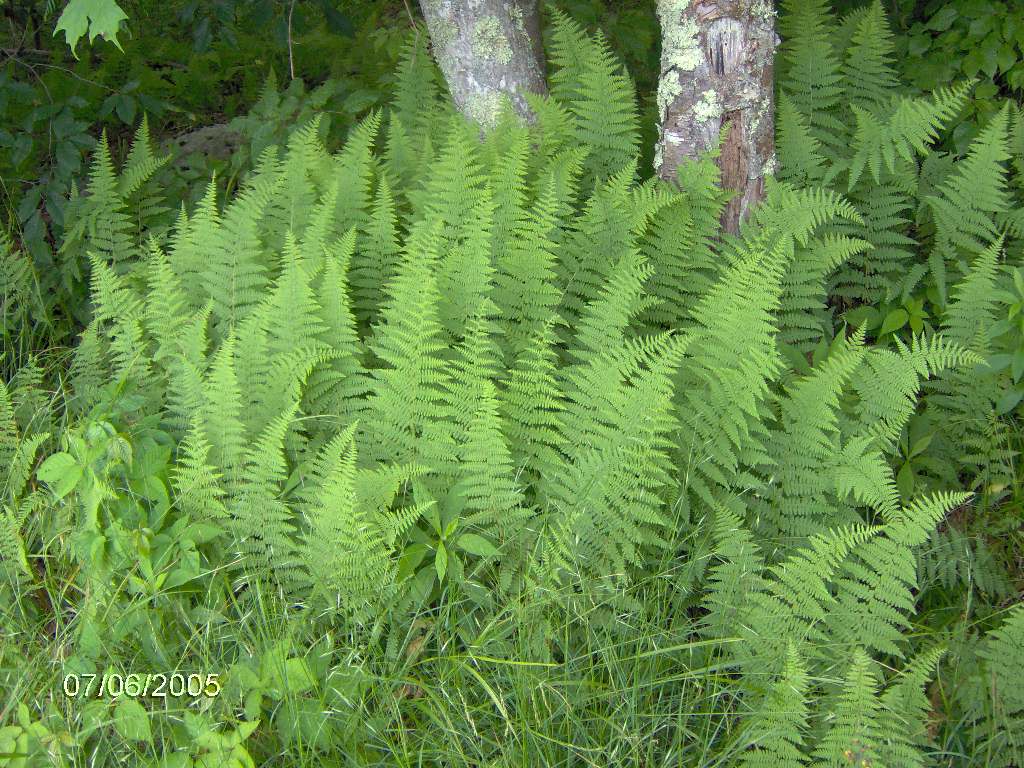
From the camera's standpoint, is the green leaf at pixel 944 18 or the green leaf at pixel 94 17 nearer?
the green leaf at pixel 94 17

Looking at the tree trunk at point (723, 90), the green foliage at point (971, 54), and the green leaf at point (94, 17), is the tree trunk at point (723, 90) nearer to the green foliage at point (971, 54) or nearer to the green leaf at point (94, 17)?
the green foliage at point (971, 54)

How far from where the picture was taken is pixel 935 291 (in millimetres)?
3854

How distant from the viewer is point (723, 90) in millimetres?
3756

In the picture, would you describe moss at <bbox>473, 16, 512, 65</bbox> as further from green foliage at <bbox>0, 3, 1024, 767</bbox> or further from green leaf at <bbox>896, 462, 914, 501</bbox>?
green leaf at <bbox>896, 462, 914, 501</bbox>

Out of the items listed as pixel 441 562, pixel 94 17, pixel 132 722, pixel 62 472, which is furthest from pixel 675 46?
pixel 132 722

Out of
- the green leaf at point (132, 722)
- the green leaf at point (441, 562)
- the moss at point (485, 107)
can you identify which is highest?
the moss at point (485, 107)

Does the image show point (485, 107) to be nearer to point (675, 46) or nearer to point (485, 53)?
point (485, 53)

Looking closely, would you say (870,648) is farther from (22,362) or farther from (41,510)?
(22,362)

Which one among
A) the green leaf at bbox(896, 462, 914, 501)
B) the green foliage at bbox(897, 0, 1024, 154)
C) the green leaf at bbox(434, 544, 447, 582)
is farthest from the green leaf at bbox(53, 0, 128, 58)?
the green foliage at bbox(897, 0, 1024, 154)

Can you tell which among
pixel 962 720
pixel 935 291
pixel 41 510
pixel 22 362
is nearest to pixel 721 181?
pixel 935 291

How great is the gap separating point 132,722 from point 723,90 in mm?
3195

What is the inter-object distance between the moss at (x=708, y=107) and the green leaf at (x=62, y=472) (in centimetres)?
277

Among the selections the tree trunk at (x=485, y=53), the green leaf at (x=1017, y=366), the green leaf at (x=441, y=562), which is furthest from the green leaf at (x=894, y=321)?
the green leaf at (x=441, y=562)

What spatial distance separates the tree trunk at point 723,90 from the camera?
3689 mm
